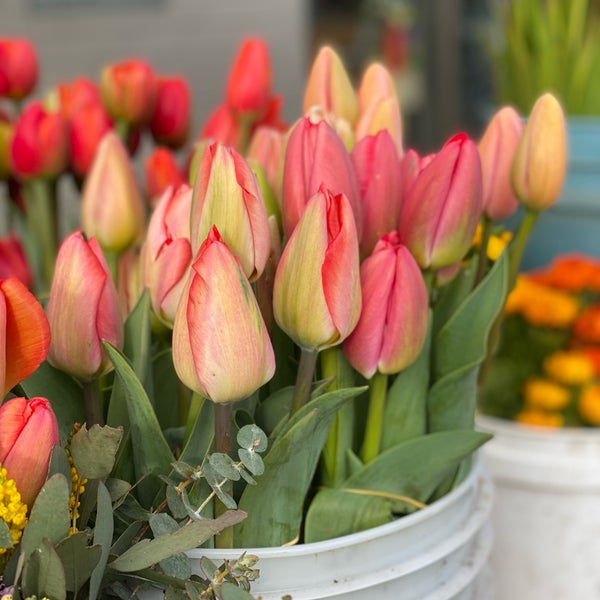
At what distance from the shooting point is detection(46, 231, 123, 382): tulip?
0.39 meters

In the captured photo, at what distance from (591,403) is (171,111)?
44cm

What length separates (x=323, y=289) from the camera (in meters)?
0.36

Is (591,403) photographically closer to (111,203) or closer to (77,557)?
(111,203)

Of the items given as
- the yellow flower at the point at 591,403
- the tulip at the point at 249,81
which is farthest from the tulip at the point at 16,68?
the yellow flower at the point at 591,403

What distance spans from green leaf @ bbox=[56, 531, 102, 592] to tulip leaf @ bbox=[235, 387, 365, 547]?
8cm

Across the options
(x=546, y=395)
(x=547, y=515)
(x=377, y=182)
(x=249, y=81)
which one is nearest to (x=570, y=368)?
(x=546, y=395)

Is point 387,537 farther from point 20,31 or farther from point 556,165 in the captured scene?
point 20,31

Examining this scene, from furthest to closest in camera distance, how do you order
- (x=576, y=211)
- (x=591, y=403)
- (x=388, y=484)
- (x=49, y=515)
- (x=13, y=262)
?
(x=576, y=211) < (x=591, y=403) < (x=13, y=262) < (x=388, y=484) < (x=49, y=515)

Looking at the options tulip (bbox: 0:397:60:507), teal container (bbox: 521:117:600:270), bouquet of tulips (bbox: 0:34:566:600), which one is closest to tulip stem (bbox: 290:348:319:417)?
bouquet of tulips (bbox: 0:34:566:600)

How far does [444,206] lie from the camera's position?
1.36ft

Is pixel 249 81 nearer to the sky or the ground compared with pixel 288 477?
nearer to the sky

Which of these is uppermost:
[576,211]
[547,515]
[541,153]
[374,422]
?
[541,153]

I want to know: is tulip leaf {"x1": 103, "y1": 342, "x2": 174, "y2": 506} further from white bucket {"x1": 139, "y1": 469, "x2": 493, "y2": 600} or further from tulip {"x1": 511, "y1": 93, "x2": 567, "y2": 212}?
tulip {"x1": 511, "y1": 93, "x2": 567, "y2": 212}

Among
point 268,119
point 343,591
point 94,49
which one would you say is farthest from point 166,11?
point 343,591
